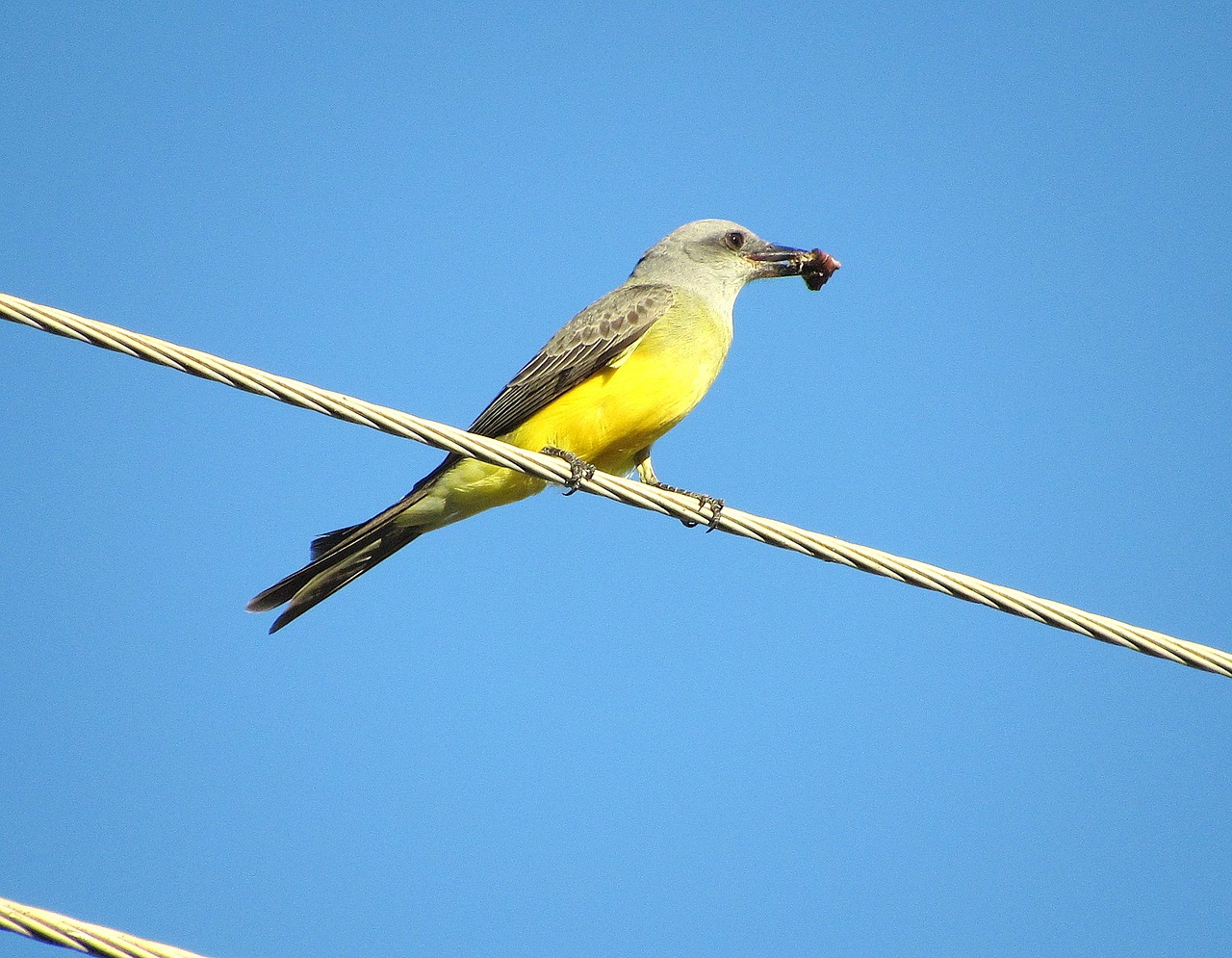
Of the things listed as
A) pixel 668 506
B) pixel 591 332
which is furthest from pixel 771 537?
pixel 591 332

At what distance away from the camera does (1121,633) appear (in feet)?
12.7

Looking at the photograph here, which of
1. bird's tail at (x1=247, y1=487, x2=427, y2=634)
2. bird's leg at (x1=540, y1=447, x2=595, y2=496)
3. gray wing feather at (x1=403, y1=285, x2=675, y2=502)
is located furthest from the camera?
gray wing feather at (x1=403, y1=285, x2=675, y2=502)

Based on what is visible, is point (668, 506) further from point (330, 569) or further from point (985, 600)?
point (330, 569)

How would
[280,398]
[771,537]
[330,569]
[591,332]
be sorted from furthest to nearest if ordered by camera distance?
1. [591,332]
2. [330,569]
3. [771,537]
4. [280,398]

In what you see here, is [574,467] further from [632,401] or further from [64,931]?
[64,931]

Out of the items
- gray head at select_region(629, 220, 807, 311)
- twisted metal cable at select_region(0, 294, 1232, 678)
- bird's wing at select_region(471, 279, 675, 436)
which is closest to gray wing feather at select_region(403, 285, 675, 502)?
bird's wing at select_region(471, 279, 675, 436)

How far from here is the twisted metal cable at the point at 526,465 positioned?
3496 millimetres

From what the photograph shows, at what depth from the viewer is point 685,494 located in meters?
6.07

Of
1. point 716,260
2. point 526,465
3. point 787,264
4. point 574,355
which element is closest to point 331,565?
point 574,355

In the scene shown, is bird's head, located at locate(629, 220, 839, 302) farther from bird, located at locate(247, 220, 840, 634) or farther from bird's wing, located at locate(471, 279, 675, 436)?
bird's wing, located at locate(471, 279, 675, 436)

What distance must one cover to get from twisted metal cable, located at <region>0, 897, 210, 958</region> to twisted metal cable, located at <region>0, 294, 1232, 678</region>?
61.0 inches

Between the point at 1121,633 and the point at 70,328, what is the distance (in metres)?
3.37

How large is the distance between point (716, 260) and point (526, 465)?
3.46 metres

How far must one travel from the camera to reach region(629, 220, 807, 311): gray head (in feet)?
24.2
